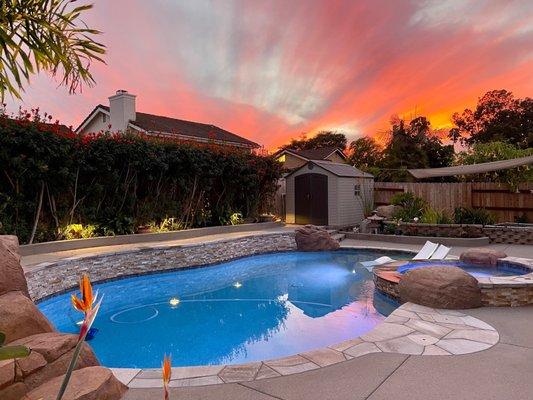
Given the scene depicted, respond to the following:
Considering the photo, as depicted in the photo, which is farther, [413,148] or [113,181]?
[413,148]

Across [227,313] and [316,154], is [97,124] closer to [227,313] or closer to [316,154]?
[316,154]

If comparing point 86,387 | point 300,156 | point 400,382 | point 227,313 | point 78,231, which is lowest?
point 227,313

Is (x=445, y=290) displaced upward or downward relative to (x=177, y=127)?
downward

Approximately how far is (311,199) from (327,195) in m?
0.73

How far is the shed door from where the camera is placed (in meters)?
14.7

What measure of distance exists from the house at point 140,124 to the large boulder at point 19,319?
12.4 meters

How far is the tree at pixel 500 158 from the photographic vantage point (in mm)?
13297

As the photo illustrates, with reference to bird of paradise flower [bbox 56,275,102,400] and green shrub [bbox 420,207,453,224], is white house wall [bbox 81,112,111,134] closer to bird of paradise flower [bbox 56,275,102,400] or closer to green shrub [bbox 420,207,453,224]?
green shrub [bbox 420,207,453,224]

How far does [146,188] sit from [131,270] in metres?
3.59

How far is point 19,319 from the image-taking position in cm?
304

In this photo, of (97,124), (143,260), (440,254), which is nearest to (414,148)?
(440,254)

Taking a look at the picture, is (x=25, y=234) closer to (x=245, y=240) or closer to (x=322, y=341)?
(x=245, y=240)

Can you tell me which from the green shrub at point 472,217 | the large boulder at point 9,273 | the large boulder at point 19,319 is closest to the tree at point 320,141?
the green shrub at point 472,217

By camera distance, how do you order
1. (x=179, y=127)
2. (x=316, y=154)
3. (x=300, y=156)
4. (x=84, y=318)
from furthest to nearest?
(x=316, y=154) < (x=300, y=156) < (x=179, y=127) < (x=84, y=318)
